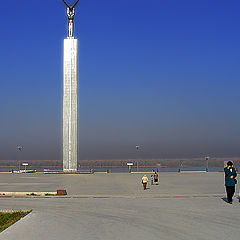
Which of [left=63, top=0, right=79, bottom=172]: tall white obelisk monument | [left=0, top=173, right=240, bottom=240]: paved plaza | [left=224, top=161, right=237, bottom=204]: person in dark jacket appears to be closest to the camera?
[left=0, top=173, right=240, bottom=240]: paved plaza

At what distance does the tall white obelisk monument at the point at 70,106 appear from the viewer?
47.2 m

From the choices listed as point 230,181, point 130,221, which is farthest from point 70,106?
point 130,221

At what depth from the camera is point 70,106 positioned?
47312 millimetres

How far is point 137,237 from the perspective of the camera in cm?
725

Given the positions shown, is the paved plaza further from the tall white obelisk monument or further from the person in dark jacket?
the tall white obelisk monument

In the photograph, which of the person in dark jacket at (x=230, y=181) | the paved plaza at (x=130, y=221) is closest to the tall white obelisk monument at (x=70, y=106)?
the paved plaza at (x=130, y=221)

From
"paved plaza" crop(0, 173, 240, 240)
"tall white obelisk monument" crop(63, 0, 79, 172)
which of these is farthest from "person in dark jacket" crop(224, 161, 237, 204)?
"tall white obelisk monument" crop(63, 0, 79, 172)

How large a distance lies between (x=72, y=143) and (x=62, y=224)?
3888cm

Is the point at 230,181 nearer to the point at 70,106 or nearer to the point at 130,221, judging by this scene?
the point at 130,221

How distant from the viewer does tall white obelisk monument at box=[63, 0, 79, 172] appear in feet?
155

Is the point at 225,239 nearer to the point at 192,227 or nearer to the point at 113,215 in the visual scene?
the point at 192,227

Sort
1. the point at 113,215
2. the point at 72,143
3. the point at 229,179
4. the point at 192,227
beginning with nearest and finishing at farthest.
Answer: the point at 192,227 < the point at 113,215 < the point at 229,179 < the point at 72,143

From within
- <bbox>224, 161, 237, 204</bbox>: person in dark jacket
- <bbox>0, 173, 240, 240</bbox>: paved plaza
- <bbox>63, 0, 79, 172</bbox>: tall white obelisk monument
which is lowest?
<bbox>0, 173, 240, 240</bbox>: paved plaza

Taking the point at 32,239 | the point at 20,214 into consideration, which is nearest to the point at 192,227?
the point at 32,239
